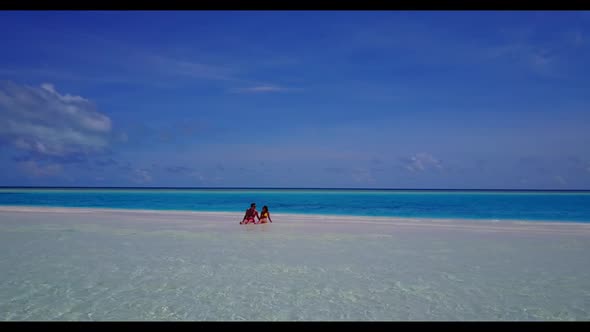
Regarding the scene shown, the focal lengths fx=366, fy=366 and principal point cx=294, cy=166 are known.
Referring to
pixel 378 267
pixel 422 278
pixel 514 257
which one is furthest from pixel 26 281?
pixel 514 257

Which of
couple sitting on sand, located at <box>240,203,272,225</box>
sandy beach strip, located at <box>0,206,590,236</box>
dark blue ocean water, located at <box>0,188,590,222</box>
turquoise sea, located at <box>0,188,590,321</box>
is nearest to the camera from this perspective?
turquoise sea, located at <box>0,188,590,321</box>

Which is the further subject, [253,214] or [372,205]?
[372,205]

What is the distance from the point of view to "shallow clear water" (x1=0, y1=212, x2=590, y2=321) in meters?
5.79

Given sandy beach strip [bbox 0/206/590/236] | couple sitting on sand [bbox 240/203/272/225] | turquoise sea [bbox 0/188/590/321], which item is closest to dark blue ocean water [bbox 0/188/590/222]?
sandy beach strip [bbox 0/206/590/236]

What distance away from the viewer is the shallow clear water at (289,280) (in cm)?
579

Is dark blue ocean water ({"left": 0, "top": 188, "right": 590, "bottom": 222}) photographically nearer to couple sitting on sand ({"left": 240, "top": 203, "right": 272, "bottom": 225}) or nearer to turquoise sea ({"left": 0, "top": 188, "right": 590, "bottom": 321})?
couple sitting on sand ({"left": 240, "top": 203, "right": 272, "bottom": 225})

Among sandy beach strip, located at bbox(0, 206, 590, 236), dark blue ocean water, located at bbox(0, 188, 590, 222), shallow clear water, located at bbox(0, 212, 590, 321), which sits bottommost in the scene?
shallow clear water, located at bbox(0, 212, 590, 321)

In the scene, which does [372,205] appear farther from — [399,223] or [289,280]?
[289,280]

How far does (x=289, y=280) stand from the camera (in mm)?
7535

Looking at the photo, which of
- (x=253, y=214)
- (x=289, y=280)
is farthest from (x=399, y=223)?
(x=289, y=280)

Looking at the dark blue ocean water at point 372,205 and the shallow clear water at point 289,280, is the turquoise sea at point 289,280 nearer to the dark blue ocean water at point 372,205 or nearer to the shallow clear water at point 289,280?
the shallow clear water at point 289,280

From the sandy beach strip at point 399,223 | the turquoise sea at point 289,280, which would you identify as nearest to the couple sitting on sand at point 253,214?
the sandy beach strip at point 399,223

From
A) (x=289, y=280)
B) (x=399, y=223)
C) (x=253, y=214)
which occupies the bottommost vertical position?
(x=289, y=280)

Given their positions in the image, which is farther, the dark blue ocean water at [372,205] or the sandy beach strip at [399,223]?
the dark blue ocean water at [372,205]
